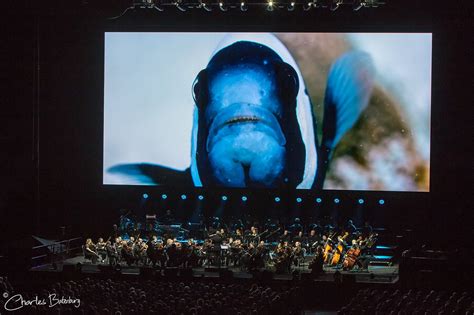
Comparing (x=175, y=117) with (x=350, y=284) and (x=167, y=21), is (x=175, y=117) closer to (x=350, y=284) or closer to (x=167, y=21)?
(x=167, y=21)

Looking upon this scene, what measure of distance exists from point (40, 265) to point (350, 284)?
6984 millimetres

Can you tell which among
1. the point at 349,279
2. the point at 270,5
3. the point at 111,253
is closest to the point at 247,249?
the point at 349,279

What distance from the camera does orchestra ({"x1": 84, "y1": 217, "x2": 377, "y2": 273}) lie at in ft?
53.7

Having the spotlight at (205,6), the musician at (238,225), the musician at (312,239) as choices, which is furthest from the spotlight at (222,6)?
the musician at (312,239)

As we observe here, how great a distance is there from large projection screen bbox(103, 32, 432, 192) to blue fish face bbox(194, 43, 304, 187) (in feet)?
0.08

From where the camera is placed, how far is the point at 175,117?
19906 millimetres

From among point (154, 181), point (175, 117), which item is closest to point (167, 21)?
point (175, 117)

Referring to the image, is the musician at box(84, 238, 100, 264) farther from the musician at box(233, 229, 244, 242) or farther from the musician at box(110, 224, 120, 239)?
the musician at box(233, 229, 244, 242)

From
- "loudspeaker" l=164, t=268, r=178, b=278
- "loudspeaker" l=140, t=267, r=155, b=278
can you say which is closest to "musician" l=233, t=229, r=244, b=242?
"loudspeaker" l=164, t=268, r=178, b=278

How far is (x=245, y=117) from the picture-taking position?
19.8 metres

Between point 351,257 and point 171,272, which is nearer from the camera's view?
point 171,272
